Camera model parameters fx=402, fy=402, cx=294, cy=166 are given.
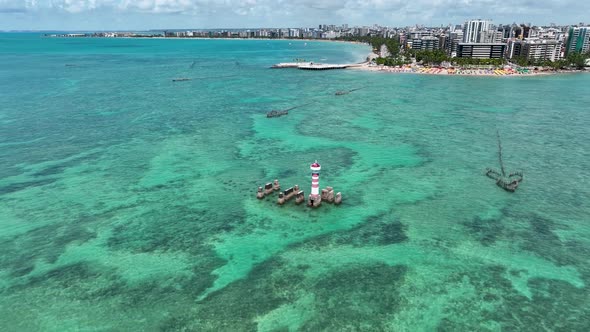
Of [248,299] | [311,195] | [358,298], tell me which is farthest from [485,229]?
[248,299]

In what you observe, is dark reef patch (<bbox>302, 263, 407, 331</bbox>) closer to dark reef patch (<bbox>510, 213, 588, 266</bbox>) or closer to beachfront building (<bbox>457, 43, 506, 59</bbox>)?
dark reef patch (<bbox>510, 213, 588, 266</bbox>)

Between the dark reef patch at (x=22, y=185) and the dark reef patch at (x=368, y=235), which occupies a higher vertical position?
the dark reef patch at (x=22, y=185)

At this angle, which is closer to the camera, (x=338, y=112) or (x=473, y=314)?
(x=473, y=314)

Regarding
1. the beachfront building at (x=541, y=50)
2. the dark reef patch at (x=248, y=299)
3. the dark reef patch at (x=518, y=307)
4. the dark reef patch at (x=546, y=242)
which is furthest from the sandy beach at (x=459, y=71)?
the dark reef patch at (x=248, y=299)

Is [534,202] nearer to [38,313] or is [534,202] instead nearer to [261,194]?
[261,194]

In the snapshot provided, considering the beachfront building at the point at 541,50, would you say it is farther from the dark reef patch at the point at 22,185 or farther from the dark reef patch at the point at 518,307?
the dark reef patch at the point at 22,185

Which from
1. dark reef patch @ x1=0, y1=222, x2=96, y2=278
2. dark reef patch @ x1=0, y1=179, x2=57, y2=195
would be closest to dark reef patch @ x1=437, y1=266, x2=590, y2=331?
dark reef patch @ x1=0, y1=222, x2=96, y2=278

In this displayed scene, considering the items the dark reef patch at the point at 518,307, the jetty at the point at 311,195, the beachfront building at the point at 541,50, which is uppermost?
the beachfront building at the point at 541,50

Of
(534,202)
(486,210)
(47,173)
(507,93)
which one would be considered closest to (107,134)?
(47,173)
